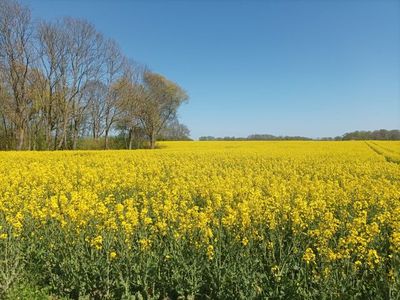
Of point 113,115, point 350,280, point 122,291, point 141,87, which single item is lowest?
point 122,291

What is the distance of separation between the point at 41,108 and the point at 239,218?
42.7 m

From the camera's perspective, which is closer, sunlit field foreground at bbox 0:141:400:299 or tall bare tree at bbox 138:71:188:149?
sunlit field foreground at bbox 0:141:400:299

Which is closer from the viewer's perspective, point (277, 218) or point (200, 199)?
point (277, 218)

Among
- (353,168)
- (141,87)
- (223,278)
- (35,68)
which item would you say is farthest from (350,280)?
(141,87)

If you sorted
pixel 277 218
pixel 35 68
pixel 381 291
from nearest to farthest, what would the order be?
pixel 381 291 → pixel 277 218 → pixel 35 68

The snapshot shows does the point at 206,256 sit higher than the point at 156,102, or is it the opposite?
the point at 156,102

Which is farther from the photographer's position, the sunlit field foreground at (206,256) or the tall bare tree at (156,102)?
the tall bare tree at (156,102)

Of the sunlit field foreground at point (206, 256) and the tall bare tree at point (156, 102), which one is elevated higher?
the tall bare tree at point (156, 102)

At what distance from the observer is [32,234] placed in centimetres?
618

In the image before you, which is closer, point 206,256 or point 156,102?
point 206,256

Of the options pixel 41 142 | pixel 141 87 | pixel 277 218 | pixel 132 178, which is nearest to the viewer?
pixel 277 218

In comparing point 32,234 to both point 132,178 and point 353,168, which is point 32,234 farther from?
point 353,168

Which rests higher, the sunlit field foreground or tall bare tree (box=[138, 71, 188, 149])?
tall bare tree (box=[138, 71, 188, 149])

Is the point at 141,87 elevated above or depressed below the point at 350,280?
above
